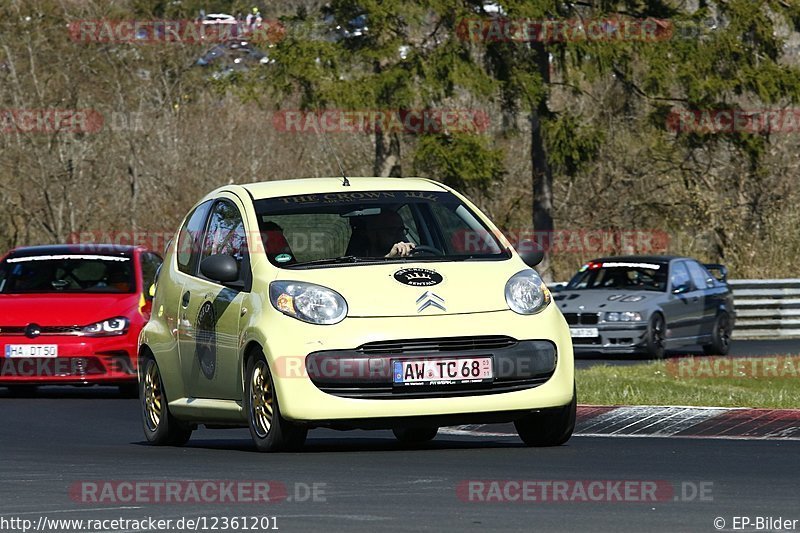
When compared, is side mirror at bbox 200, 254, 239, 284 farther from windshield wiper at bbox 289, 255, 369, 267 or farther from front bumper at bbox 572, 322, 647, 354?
front bumper at bbox 572, 322, 647, 354

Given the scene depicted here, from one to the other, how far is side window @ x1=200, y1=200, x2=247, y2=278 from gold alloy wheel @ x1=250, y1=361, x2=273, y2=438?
0.77 metres

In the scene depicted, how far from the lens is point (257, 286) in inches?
418

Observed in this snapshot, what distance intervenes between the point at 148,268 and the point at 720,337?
10376mm

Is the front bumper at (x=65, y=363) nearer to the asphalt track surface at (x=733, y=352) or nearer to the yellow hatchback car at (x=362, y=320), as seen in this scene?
the yellow hatchback car at (x=362, y=320)

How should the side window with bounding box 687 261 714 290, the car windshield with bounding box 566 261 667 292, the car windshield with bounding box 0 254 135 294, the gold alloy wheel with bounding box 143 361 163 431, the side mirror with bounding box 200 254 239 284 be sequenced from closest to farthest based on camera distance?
1. the side mirror with bounding box 200 254 239 284
2. the gold alloy wheel with bounding box 143 361 163 431
3. the car windshield with bounding box 0 254 135 294
4. the car windshield with bounding box 566 261 667 292
5. the side window with bounding box 687 261 714 290

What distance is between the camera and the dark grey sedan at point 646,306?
24766mm

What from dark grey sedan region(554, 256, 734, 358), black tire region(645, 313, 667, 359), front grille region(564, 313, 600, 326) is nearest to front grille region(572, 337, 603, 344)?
dark grey sedan region(554, 256, 734, 358)

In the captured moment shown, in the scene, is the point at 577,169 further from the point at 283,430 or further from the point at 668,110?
the point at 283,430

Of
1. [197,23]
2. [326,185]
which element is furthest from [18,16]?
[326,185]

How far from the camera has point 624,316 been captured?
24766 mm

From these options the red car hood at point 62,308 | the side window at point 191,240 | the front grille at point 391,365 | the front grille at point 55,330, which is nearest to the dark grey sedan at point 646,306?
the red car hood at point 62,308

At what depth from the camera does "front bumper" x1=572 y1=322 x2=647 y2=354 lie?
24.7 m

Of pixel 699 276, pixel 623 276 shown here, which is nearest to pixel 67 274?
pixel 623 276

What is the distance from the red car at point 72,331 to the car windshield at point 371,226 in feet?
22.1
